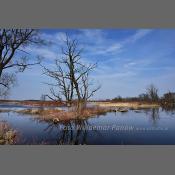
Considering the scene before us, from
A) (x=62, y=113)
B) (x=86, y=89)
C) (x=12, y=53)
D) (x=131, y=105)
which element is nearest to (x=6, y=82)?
(x=12, y=53)

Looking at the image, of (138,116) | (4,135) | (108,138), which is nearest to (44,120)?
(4,135)

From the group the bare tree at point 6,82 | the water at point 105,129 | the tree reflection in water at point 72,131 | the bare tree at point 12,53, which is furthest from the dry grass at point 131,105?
the bare tree at point 6,82

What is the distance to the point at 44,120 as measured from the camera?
934 cm

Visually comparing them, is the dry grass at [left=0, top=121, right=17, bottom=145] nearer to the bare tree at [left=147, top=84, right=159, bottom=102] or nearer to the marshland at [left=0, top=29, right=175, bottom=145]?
the marshland at [left=0, top=29, right=175, bottom=145]

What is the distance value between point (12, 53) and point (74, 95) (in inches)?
71.7

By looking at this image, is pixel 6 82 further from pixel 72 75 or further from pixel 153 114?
pixel 153 114

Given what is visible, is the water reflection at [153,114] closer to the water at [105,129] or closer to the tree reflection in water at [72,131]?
the water at [105,129]

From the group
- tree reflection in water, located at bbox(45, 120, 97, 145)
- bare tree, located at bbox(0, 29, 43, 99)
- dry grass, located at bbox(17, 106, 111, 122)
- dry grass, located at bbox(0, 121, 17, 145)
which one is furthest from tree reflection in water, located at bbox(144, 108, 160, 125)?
dry grass, located at bbox(0, 121, 17, 145)

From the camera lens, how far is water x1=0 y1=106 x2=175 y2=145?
909cm

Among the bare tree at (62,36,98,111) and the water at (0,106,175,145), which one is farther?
the bare tree at (62,36,98,111)

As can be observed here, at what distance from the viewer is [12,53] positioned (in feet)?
31.0

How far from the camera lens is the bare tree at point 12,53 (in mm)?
9383

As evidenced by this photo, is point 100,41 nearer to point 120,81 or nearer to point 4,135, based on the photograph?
point 120,81

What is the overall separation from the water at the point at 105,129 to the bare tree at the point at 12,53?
844 mm
